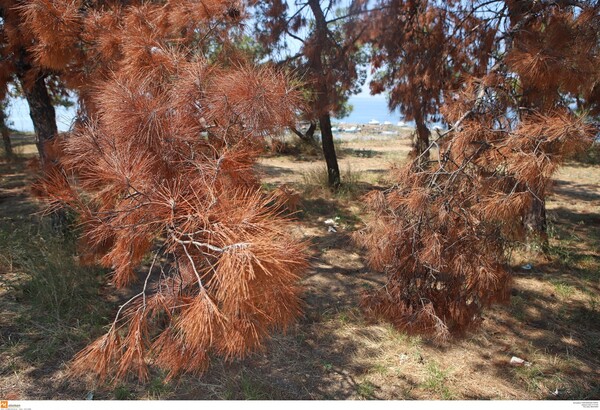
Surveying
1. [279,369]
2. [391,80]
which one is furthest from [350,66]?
[279,369]

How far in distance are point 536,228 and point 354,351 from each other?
3233mm

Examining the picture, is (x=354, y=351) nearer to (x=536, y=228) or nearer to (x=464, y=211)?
(x=464, y=211)

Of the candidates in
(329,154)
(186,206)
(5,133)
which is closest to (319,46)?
(329,154)

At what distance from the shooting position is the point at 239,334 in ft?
5.03

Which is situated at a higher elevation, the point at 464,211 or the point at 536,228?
the point at 464,211

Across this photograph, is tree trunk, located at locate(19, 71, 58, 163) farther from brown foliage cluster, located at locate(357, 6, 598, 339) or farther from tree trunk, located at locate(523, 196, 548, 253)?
tree trunk, located at locate(523, 196, 548, 253)

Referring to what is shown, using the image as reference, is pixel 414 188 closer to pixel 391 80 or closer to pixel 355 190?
pixel 391 80

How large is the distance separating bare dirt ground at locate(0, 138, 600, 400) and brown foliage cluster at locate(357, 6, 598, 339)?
46cm

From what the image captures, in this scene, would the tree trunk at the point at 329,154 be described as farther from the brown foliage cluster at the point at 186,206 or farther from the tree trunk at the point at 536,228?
the brown foliage cluster at the point at 186,206

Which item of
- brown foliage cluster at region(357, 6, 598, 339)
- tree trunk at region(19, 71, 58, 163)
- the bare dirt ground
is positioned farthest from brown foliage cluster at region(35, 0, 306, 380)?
tree trunk at region(19, 71, 58, 163)

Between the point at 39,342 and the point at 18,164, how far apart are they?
753 centimetres

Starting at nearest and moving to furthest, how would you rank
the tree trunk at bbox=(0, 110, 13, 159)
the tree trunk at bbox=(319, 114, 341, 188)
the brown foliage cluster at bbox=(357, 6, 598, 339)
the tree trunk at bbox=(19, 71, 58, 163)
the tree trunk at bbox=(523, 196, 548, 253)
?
the brown foliage cluster at bbox=(357, 6, 598, 339) < the tree trunk at bbox=(19, 71, 58, 163) < the tree trunk at bbox=(523, 196, 548, 253) < the tree trunk at bbox=(319, 114, 341, 188) < the tree trunk at bbox=(0, 110, 13, 159)

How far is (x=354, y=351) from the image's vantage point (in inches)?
123

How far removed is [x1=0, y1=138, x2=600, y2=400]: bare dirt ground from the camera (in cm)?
264
